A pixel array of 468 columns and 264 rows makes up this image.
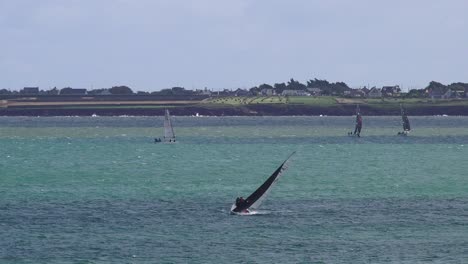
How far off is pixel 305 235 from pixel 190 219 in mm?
8409

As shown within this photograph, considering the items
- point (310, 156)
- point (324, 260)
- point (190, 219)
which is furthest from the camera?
point (310, 156)

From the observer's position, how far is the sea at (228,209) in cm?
5719

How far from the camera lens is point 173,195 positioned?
83.3m

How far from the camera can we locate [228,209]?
243 ft

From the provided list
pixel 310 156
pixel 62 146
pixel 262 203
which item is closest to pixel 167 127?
pixel 62 146

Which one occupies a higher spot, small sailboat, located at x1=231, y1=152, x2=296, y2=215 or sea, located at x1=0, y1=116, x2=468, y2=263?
small sailboat, located at x1=231, y1=152, x2=296, y2=215

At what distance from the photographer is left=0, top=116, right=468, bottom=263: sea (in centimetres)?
5719

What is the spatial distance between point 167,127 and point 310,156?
4978 centimetres

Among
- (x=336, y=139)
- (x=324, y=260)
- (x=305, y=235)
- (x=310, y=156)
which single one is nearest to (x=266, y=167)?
(x=310, y=156)

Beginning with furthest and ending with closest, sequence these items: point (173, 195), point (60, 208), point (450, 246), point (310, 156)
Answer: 1. point (310, 156)
2. point (173, 195)
3. point (60, 208)
4. point (450, 246)

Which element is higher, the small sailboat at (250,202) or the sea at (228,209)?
the small sailboat at (250,202)

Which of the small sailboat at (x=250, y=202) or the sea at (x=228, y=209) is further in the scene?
the small sailboat at (x=250, y=202)

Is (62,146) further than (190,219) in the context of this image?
Yes

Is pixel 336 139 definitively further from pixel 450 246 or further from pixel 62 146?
pixel 450 246
